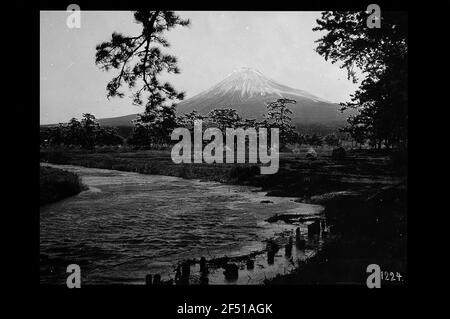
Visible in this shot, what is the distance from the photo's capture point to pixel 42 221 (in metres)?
4.98

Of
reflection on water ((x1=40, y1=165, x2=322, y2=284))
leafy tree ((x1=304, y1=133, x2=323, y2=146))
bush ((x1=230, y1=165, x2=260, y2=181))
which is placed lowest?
reflection on water ((x1=40, y1=165, x2=322, y2=284))

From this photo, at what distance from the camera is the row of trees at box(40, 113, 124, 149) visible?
5406 mm

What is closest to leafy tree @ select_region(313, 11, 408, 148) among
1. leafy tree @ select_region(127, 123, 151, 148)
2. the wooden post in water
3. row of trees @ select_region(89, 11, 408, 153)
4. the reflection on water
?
row of trees @ select_region(89, 11, 408, 153)

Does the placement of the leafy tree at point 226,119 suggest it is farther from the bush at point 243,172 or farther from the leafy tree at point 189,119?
the bush at point 243,172

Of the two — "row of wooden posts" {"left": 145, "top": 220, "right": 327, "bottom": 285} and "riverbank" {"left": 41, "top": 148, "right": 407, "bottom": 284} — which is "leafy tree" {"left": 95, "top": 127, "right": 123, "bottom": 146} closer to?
"riverbank" {"left": 41, "top": 148, "right": 407, "bottom": 284}

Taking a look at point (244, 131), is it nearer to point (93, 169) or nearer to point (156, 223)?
point (156, 223)

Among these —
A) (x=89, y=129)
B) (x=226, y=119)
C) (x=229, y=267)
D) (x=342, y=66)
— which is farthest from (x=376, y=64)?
(x=89, y=129)

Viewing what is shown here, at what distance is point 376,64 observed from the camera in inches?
226

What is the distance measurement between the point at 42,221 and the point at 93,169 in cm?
132

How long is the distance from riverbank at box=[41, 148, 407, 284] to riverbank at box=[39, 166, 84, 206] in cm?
19

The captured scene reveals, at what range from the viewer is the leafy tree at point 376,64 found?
5262mm

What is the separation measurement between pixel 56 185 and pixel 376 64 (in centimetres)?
540

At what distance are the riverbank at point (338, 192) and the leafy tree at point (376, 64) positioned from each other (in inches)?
19.0
